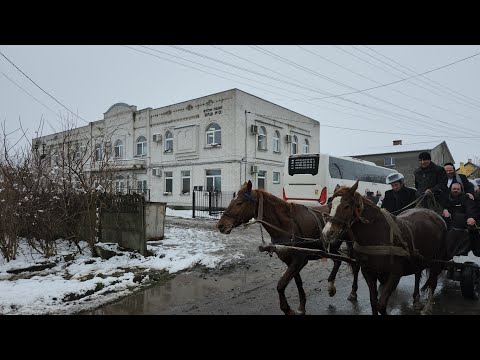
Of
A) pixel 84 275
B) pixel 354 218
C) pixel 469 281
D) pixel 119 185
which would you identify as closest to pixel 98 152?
pixel 119 185

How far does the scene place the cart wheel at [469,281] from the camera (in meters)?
5.38

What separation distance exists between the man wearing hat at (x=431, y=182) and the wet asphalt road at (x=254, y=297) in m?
1.75

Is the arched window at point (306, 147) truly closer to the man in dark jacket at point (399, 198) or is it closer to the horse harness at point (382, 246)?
the man in dark jacket at point (399, 198)

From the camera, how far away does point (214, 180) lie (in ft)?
79.4

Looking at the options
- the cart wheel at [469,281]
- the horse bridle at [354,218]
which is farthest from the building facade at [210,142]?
the horse bridle at [354,218]

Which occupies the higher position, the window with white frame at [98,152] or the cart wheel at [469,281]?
Result: the window with white frame at [98,152]

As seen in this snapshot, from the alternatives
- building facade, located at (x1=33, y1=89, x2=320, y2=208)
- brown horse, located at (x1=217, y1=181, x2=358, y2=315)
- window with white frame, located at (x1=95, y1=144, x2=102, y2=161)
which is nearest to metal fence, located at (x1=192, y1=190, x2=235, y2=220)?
building facade, located at (x1=33, y1=89, x2=320, y2=208)

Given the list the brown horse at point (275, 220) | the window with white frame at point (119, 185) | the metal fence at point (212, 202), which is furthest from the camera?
the metal fence at point (212, 202)

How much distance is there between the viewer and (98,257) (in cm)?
824

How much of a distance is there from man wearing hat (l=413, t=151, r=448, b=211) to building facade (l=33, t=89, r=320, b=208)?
16.8 m

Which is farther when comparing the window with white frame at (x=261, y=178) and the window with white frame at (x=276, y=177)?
the window with white frame at (x=276, y=177)

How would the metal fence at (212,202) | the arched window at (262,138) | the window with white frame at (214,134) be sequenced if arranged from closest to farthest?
the metal fence at (212,202), the window with white frame at (214,134), the arched window at (262,138)
